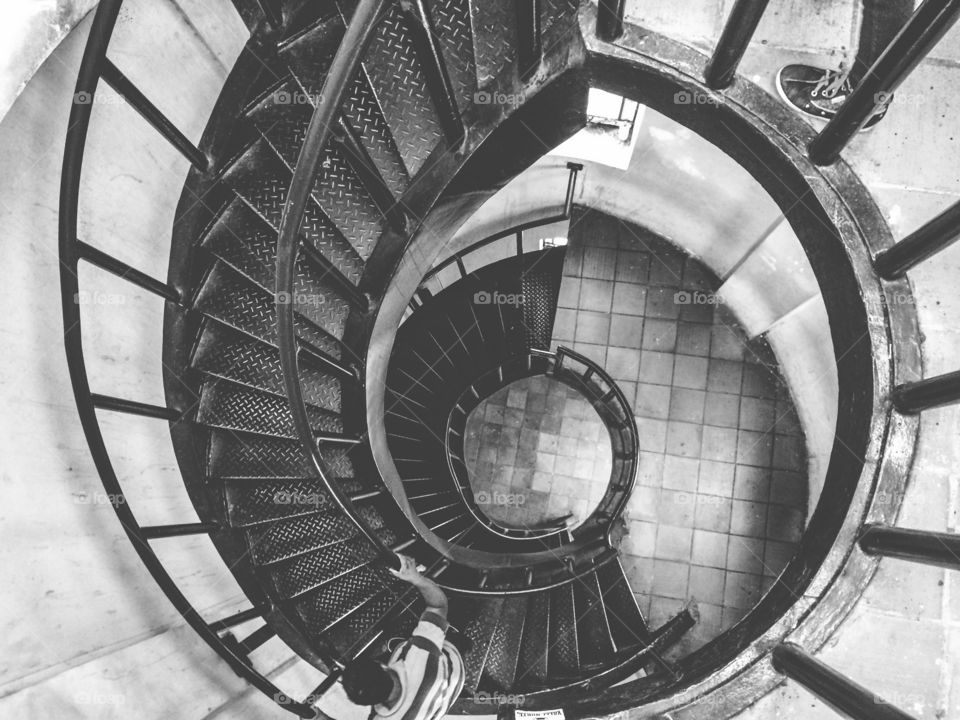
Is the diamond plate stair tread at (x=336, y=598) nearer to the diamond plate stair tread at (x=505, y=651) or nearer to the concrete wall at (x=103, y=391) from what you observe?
the concrete wall at (x=103, y=391)

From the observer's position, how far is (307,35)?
2.84 metres

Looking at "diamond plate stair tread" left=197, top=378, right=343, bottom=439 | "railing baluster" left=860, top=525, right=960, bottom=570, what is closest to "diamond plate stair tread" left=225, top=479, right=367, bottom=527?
"diamond plate stair tread" left=197, top=378, right=343, bottom=439

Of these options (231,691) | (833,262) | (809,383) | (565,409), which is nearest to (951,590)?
(833,262)

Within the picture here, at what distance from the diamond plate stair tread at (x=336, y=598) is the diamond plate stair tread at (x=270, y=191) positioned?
225 centimetres

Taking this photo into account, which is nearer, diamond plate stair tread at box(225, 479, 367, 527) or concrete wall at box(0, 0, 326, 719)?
concrete wall at box(0, 0, 326, 719)

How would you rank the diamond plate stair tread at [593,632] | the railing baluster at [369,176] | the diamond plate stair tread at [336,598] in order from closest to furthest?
the railing baluster at [369,176], the diamond plate stair tread at [336,598], the diamond plate stair tread at [593,632]

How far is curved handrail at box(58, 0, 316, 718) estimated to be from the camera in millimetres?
2283

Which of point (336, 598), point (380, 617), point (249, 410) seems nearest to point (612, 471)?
point (380, 617)

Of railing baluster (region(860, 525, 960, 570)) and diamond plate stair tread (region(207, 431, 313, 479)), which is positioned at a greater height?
railing baluster (region(860, 525, 960, 570))

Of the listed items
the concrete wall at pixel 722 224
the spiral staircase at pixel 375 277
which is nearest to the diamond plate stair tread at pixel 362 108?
the spiral staircase at pixel 375 277

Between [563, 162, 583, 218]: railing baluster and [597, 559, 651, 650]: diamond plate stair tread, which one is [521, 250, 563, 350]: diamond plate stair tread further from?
[597, 559, 651, 650]: diamond plate stair tread

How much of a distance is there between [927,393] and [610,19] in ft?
7.33

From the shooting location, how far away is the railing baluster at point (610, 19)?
9.30ft

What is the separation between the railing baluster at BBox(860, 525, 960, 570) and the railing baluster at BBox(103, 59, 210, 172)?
12.2 ft
